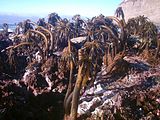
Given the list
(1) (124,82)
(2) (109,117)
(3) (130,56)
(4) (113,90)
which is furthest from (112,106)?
(3) (130,56)

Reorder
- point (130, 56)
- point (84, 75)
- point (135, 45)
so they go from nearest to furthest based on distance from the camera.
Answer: point (84, 75) < point (130, 56) < point (135, 45)

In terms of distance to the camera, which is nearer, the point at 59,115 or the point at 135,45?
the point at 59,115

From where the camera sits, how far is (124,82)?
28.2ft

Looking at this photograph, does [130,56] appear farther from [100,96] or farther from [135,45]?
[100,96]

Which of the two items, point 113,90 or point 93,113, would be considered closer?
point 93,113

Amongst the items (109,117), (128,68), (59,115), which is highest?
(128,68)

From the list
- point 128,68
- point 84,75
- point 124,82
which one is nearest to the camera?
point 84,75

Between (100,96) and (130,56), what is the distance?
12.1ft

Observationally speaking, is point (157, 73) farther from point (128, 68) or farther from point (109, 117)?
point (109, 117)

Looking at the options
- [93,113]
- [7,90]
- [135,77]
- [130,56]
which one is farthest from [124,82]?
[7,90]

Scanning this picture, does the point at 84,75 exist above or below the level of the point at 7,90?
above

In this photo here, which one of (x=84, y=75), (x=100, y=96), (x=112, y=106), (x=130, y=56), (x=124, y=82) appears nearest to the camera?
(x=84, y=75)

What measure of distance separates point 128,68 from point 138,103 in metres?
2.22

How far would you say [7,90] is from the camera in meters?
8.21
